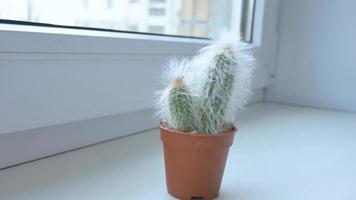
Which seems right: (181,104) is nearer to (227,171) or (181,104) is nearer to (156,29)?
(227,171)

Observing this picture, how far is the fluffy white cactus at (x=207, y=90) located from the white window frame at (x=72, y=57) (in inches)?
9.4

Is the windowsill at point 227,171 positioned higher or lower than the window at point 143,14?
lower

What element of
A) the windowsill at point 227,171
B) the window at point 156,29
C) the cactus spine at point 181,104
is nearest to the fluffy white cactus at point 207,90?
the cactus spine at point 181,104

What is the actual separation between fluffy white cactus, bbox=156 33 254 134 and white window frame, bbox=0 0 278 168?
239 mm

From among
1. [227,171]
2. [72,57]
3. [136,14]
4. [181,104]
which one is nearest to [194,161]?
[181,104]

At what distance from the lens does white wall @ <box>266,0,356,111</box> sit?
1.53m

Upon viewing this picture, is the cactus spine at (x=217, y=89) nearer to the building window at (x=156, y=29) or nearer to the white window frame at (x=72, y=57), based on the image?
the white window frame at (x=72, y=57)

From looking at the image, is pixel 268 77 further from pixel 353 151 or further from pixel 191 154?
pixel 191 154

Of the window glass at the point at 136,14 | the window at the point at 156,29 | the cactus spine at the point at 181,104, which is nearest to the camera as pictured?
the cactus spine at the point at 181,104

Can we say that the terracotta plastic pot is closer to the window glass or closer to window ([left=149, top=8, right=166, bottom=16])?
the window glass

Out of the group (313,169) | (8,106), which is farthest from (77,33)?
(313,169)

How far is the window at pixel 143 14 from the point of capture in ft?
2.41

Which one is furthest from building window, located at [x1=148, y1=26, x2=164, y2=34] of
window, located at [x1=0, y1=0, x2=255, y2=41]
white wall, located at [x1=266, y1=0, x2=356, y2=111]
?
white wall, located at [x1=266, y1=0, x2=356, y2=111]

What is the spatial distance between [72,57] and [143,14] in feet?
1.13
